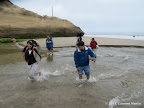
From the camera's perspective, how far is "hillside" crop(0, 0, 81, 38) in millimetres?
33156

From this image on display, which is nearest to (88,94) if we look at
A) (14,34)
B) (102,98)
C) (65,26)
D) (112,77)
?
(102,98)

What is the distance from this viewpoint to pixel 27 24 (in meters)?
37.8

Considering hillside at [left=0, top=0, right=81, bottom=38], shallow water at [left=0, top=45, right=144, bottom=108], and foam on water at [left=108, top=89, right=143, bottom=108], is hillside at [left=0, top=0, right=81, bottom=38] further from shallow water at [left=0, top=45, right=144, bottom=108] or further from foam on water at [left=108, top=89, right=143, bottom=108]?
foam on water at [left=108, top=89, right=143, bottom=108]

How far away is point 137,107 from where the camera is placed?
3.65m

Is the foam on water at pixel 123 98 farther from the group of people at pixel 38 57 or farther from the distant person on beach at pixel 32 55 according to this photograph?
the distant person on beach at pixel 32 55

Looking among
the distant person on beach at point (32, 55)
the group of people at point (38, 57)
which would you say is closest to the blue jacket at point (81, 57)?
the group of people at point (38, 57)

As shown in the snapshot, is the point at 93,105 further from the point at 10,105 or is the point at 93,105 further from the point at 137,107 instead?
the point at 10,105

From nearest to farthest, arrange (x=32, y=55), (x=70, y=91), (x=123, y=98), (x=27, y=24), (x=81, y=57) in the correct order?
(x=123, y=98) → (x=70, y=91) → (x=81, y=57) → (x=32, y=55) → (x=27, y=24)

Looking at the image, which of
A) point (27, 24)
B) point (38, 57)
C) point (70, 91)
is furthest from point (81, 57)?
point (27, 24)

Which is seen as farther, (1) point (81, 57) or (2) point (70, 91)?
(1) point (81, 57)

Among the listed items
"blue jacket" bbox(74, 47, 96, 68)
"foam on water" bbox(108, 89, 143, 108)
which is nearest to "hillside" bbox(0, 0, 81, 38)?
"blue jacket" bbox(74, 47, 96, 68)

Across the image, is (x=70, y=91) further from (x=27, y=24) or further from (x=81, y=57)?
(x=27, y=24)

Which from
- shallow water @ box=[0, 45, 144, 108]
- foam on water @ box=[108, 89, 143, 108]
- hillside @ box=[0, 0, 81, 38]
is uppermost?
hillside @ box=[0, 0, 81, 38]

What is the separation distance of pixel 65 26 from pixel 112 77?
3731 centimetres
